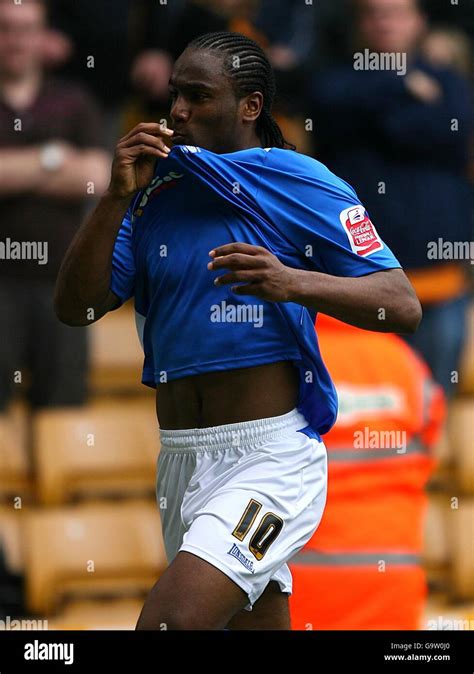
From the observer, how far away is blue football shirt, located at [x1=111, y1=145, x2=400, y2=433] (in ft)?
12.2

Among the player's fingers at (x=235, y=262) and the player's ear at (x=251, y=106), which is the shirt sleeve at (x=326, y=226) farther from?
the player's fingers at (x=235, y=262)

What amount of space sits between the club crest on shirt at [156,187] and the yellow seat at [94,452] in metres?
3.26

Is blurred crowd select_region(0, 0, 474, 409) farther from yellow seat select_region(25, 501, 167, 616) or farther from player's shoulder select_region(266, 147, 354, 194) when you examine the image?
player's shoulder select_region(266, 147, 354, 194)

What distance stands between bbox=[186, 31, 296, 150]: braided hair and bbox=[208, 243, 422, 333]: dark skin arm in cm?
56

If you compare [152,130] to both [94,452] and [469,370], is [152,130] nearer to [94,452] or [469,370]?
[94,452]

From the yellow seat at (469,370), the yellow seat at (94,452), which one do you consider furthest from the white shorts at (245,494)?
the yellow seat at (469,370)

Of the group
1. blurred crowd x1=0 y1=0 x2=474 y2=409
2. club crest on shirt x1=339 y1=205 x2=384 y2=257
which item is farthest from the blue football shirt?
blurred crowd x1=0 y1=0 x2=474 y2=409

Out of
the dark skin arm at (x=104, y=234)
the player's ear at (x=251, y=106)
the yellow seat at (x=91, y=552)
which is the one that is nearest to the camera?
the dark skin arm at (x=104, y=234)

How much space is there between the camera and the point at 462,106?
7.07m

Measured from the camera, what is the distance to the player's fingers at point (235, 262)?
11.2ft

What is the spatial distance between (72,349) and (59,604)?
122cm

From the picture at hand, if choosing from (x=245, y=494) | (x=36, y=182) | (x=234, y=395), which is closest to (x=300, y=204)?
(x=234, y=395)

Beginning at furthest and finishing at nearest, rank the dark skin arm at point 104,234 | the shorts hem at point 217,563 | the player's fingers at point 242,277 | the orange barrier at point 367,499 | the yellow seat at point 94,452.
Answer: the yellow seat at point 94,452 < the orange barrier at point 367,499 < the dark skin arm at point 104,234 < the shorts hem at point 217,563 < the player's fingers at point 242,277
